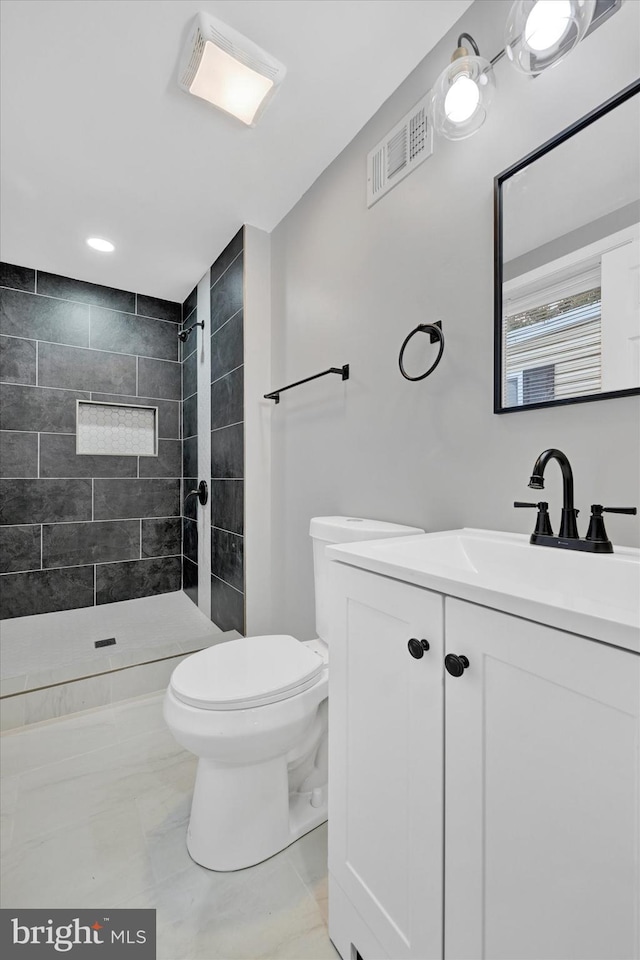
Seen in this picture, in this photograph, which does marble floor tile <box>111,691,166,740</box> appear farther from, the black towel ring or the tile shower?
the black towel ring

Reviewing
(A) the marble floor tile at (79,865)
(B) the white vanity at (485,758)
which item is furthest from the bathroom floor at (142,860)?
(B) the white vanity at (485,758)

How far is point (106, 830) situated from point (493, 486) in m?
1.50

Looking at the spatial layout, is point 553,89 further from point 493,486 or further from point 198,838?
point 198,838

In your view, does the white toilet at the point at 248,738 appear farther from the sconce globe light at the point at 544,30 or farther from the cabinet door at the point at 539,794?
the sconce globe light at the point at 544,30

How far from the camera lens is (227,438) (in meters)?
2.41

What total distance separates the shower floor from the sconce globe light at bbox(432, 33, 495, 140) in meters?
2.25

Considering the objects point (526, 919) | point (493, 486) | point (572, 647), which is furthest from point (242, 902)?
point (493, 486)

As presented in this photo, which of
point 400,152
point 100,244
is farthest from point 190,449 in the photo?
point 400,152

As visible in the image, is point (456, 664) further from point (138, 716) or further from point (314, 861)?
point (138, 716)

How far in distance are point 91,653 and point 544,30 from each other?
2820 mm

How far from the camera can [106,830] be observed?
48.8 inches

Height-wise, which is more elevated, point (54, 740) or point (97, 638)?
point (97, 638)

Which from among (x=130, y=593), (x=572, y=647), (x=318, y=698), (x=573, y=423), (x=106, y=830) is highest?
(x=573, y=423)

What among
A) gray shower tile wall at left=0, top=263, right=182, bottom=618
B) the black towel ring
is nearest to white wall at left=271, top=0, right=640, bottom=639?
the black towel ring
